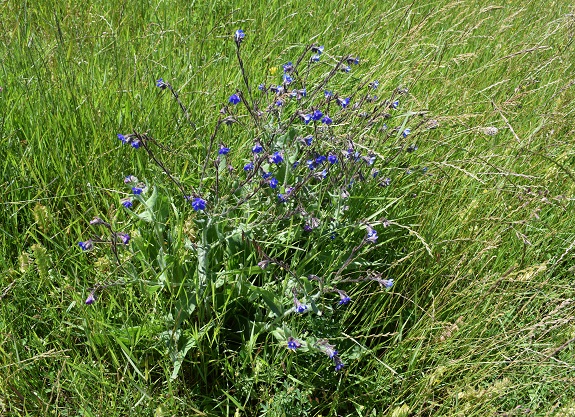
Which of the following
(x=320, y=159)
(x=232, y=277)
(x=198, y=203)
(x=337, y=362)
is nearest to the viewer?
(x=198, y=203)

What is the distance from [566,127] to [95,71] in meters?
2.34

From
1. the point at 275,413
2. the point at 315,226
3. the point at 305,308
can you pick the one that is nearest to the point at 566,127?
the point at 315,226

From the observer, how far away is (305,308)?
1497 mm

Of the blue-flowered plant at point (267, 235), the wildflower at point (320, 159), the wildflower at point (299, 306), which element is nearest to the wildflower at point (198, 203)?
the blue-flowered plant at point (267, 235)

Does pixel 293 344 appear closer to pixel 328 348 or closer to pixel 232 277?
pixel 328 348

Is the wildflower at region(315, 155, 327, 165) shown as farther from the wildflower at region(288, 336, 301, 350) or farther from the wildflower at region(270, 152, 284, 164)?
the wildflower at region(288, 336, 301, 350)

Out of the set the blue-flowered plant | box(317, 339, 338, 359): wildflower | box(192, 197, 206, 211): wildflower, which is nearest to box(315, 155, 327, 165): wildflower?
the blue-flowered plant

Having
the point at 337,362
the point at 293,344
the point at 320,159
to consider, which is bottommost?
the point at 337,362

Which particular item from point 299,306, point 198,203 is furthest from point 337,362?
point 198,203

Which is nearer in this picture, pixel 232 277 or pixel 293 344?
pixel 293 344

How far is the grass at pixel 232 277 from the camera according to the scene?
1540 millimetres

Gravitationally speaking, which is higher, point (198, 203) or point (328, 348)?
point (198, 203)

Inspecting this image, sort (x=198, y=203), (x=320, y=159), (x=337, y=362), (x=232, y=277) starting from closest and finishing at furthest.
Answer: (x=198, y=203) → (x=337, y=362) → (x=232, y=277) → (x=320, y=159)

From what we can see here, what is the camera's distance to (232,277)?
5.49 ft
